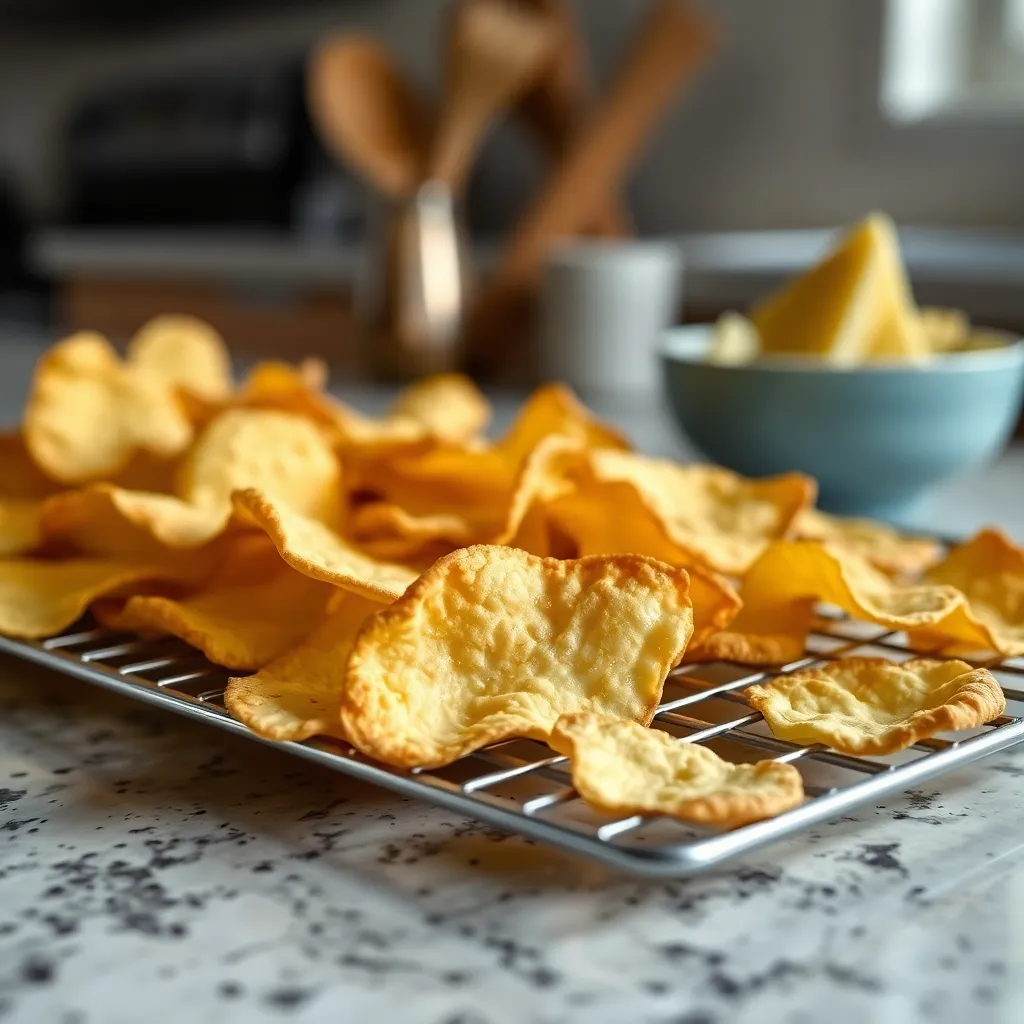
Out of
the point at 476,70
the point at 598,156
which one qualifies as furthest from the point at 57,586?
the point at 598,156

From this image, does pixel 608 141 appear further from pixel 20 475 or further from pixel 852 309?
pixel 20 475

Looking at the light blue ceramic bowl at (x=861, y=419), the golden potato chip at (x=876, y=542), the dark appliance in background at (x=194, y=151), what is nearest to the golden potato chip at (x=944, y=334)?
the light blue ceramic bowl at (x=861, y=419)

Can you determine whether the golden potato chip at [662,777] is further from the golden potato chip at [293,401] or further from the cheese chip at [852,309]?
the cheese chip at [852,309]

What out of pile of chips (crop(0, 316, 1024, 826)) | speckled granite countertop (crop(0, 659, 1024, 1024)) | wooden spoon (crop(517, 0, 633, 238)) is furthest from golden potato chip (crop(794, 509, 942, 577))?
wooden spoon (crop(517, 0, 633, 238))

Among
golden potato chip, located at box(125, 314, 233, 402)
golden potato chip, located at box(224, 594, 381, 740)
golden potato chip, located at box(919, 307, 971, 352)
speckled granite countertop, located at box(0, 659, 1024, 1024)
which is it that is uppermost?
golden potato chip, located at box(125, 314, 233, 402)

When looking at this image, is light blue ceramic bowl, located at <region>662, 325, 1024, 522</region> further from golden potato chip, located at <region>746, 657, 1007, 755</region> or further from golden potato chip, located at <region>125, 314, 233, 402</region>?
golden potato chip, located at <region>746, 657, 1007, 755</region>

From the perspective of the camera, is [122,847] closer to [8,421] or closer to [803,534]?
[803,534]
